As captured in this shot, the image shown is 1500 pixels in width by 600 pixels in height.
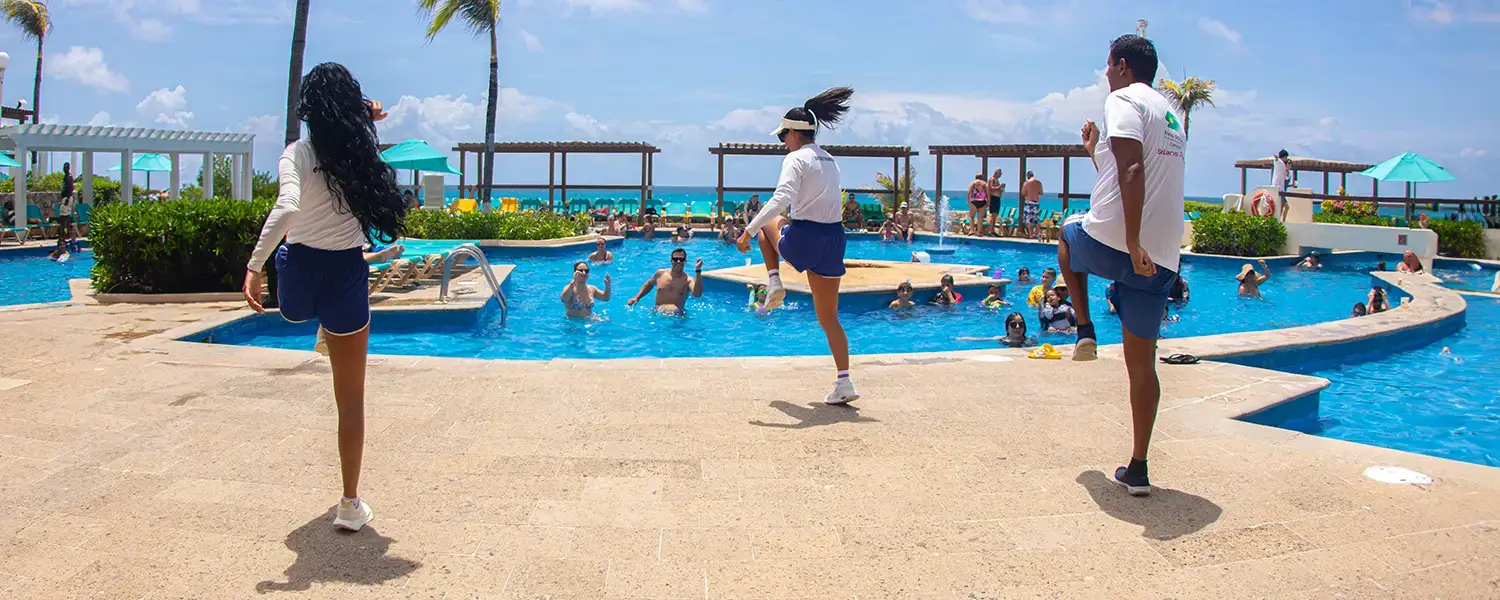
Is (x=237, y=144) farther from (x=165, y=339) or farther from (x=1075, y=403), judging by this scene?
(x=1075, y=403)

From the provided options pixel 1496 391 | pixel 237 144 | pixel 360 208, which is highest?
pixel 237 144

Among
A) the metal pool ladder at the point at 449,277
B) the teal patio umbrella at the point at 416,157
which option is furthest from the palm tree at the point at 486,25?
the metal pool ladder at the point at 449,277

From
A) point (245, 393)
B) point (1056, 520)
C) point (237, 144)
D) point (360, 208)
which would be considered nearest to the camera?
point (360, 208)

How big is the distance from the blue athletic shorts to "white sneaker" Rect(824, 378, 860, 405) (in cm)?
167

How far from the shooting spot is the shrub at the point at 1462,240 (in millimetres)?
20453

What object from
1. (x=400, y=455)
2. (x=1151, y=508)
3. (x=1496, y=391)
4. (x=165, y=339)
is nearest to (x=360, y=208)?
(x=400, y=455)

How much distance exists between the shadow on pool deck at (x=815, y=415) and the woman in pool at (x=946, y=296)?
25.3ft

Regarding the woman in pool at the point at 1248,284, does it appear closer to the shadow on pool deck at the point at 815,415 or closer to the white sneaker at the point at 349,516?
the shadow on pool deck at the point at 815,415

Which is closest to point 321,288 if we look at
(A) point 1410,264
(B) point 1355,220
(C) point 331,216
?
(C) point 331,216

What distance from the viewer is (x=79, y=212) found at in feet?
67.7

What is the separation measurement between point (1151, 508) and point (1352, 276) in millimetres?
17645

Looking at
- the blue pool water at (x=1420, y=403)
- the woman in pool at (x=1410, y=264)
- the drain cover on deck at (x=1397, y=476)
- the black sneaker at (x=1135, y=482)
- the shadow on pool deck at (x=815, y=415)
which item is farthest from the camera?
the woman in pool at (x=1410, y=264)

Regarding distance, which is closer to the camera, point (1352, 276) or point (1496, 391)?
point (1496, 391)

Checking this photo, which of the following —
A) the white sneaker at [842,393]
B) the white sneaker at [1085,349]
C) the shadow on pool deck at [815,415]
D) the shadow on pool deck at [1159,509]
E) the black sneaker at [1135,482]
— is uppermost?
the white sneaker at [1085,349]
